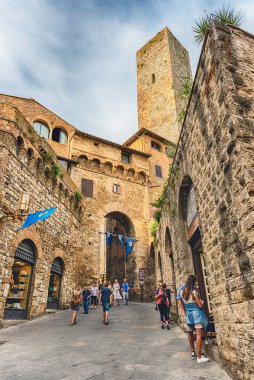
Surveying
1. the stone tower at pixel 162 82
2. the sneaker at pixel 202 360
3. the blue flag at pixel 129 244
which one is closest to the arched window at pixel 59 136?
the blue flag at pixel 129 244

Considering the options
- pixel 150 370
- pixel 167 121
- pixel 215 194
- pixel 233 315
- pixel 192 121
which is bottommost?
pixel 150 370

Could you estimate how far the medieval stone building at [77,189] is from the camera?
8.82m

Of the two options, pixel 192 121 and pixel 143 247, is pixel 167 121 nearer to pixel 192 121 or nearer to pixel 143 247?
pixel 143 247

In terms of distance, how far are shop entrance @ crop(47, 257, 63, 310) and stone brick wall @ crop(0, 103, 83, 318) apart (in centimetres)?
25

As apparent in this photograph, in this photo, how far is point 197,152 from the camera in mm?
4637

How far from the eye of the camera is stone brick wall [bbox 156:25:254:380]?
2.93 meters

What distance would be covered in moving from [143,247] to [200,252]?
1308 cm

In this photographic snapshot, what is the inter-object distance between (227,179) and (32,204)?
27.0ft

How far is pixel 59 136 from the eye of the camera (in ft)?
64.1

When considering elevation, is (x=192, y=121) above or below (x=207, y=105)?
above

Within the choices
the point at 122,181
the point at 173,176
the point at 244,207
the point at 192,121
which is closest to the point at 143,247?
the point at 122,181

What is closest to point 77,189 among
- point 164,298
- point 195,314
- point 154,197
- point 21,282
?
point 21,282

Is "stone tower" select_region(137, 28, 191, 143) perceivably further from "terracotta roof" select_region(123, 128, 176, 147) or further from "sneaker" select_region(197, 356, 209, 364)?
"sneaker" select_region(197, 356, 209, 364)

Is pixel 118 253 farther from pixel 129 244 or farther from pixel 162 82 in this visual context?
pixel 162 82
